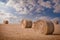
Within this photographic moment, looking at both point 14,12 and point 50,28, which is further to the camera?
point 14,12

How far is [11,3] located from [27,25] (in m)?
1.25

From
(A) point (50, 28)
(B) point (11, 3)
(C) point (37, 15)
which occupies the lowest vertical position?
(A) point (50, 28)

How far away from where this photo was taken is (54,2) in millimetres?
3998

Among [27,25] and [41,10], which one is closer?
[27,25]

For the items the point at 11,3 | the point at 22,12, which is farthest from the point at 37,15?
the point at 11,3

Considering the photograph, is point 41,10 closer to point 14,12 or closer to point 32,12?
point 32,12

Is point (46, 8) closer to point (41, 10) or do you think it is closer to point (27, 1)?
point (41, 10)

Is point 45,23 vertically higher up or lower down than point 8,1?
lower down

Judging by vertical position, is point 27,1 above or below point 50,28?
above

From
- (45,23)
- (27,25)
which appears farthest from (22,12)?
(45,23)

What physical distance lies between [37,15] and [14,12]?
605 mm

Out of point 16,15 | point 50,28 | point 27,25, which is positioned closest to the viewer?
point 50,28

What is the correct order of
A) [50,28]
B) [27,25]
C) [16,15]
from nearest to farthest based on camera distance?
[50,28] → [27,25] → [16,15]

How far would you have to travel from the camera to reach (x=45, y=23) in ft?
6.72
